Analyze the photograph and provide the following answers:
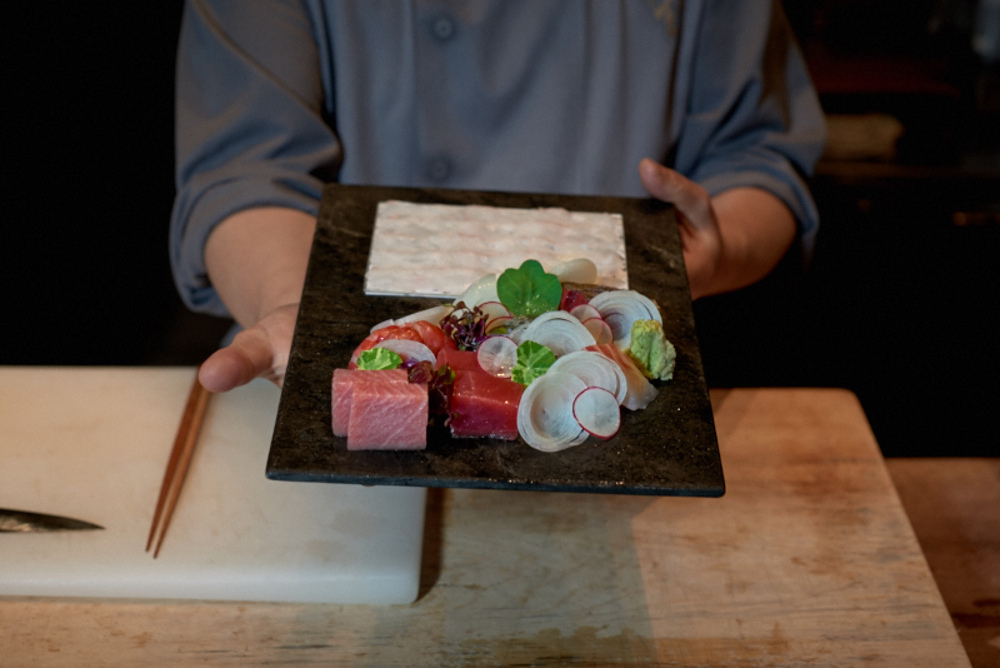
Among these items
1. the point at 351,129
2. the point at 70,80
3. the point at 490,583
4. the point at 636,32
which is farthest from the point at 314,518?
the point at 70,80

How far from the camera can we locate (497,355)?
919mm

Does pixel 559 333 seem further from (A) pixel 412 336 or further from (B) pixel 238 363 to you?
(B) pixel 238 363

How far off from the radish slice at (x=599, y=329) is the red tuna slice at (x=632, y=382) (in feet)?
0.11

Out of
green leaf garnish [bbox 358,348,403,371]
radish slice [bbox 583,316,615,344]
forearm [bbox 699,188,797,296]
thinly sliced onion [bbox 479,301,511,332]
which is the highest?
green leaf garnish [bbox 358,348,403,371]

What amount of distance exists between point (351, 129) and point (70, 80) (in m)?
1.01

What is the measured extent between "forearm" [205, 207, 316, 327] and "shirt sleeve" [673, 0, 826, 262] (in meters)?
0.73

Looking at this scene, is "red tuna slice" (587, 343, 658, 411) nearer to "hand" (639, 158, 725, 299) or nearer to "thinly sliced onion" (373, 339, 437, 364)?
"thinly sliced onion" (373, 339, 437, 364)

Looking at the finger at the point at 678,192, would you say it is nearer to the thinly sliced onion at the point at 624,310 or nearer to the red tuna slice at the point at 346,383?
the thinly sliced onion at the point at 624,310

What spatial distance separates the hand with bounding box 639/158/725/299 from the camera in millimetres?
1181

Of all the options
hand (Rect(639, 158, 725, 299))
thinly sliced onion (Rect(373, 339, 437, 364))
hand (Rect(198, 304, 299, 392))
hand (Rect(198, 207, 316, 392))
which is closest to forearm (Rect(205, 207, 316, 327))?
hand (Rect(198, 207, 316, 392))

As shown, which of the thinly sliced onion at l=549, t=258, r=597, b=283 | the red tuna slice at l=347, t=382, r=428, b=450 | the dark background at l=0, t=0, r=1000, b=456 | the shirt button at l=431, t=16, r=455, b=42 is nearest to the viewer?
the red tuna slice at l=347, t=382, r=428, b=450

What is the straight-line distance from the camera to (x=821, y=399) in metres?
1.34

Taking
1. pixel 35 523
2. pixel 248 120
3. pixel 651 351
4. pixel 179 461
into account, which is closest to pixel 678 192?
pixel 651 351

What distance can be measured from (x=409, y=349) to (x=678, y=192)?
0.52m
